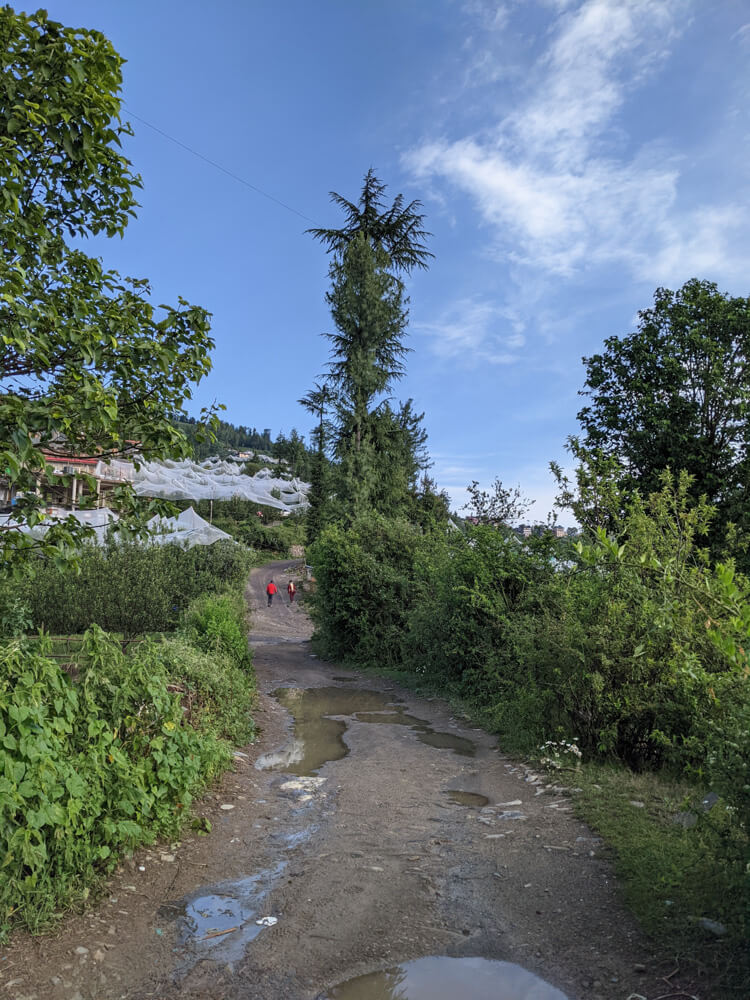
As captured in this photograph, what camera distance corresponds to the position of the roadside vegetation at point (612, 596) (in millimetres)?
3736

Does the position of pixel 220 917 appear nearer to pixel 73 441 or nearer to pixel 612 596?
pixel 73 441

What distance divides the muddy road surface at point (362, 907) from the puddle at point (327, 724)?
875 mm

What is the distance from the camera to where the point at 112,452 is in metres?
4.80

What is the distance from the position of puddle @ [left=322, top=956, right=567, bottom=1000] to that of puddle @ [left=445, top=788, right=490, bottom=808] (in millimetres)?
2762

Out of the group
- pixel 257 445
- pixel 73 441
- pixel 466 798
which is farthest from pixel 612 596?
pixel 257 445

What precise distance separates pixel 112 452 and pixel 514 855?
409 centimetres

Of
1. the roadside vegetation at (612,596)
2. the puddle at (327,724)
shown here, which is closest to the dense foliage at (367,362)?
the roadside vegetation at (612,596)

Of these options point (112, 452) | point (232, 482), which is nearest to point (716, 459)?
point (112, 452)

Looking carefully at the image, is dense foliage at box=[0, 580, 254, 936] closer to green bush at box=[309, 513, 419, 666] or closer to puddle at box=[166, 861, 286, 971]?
puddle at box=[166, 861, 286, 971]

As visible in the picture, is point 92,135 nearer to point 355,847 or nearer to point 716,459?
point 355,847

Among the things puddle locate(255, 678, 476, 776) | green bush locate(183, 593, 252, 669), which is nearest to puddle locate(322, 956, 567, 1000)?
puddle locate(255, 678, 476, 776)

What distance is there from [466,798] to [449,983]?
3133 millimetres

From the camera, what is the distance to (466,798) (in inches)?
250

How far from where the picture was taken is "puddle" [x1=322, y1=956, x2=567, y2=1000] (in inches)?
124
